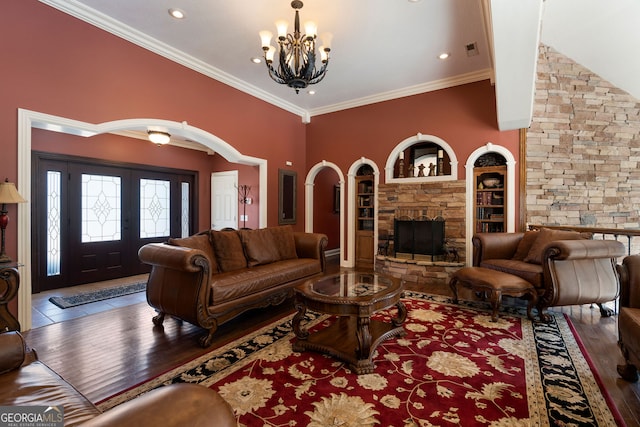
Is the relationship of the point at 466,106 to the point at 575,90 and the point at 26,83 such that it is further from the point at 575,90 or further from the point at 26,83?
the point at 26,83

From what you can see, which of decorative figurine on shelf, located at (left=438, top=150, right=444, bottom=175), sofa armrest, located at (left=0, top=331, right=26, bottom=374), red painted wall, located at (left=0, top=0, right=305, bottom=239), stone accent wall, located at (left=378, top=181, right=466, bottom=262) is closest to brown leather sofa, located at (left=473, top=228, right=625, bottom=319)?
stone accent wall, located at (left=378, top=181, right=466, bottom=262)

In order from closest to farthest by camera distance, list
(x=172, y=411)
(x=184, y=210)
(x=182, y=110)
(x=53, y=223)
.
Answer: (x=172, y=411) → (x=182, y=110) → (x=53, y=223) → (x=184, y=210)

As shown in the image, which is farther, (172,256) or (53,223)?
(53,223)

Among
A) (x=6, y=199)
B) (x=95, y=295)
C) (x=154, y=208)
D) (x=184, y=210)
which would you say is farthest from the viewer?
(x=184, y=210)

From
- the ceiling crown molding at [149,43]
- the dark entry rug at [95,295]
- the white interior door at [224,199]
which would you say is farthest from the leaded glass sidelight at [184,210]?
the ceiling crown molding at [149,43]

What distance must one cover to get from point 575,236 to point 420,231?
221cm

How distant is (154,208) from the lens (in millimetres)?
6070

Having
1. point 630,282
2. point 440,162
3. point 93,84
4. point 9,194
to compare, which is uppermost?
point 93,84

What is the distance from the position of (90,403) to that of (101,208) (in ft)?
16.8

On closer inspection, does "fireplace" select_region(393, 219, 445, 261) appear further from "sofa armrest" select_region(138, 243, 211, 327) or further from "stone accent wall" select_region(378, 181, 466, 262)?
"sofa armrest" select_region(138, 243, 211, 327)

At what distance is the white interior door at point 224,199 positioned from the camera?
6.85m

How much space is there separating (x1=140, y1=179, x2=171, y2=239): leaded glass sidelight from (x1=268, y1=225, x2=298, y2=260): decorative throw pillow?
10.5 feet

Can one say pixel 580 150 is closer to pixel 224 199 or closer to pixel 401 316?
pixel 401 316

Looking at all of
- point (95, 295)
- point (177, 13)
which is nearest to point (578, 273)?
point (177, 13)
